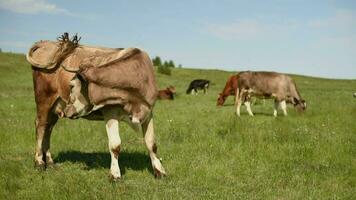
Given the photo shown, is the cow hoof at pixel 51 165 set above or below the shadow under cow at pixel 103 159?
below

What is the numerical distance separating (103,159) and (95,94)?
2.78 metres

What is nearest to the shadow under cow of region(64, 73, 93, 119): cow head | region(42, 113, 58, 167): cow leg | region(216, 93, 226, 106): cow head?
region(42, 113, 58, 167): cow leg

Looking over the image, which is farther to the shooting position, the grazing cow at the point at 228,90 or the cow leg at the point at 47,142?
the grazing cow at the point at 228,90

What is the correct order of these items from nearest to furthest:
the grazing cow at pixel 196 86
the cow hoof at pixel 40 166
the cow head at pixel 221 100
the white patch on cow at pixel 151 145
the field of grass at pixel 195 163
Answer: the field of grass at pixel 195 163 → the white patch on cow at pixel 151 145 → the cow hoof at pixel 40 166 → the cow head at pixel 221 100 → the grazing cow at pixel 196 86

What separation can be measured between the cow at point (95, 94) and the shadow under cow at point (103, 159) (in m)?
0.71

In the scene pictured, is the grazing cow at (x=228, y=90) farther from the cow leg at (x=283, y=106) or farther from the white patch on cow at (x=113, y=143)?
the white patch on cow at (x=113, y=143)

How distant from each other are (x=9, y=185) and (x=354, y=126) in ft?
37.6

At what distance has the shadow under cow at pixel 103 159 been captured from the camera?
405 inches

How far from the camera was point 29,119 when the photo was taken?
18.4 meters

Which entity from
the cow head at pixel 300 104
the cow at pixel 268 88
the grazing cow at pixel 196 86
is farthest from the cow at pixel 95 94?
the grazing cow at pixel 196 86

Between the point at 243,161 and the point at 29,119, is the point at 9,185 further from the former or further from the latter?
the point at 29,119

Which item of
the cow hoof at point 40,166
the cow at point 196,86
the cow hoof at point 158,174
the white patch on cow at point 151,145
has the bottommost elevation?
the cow at point 196,86

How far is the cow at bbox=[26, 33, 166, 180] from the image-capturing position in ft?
29.2

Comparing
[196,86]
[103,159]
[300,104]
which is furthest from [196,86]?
[103,159]
